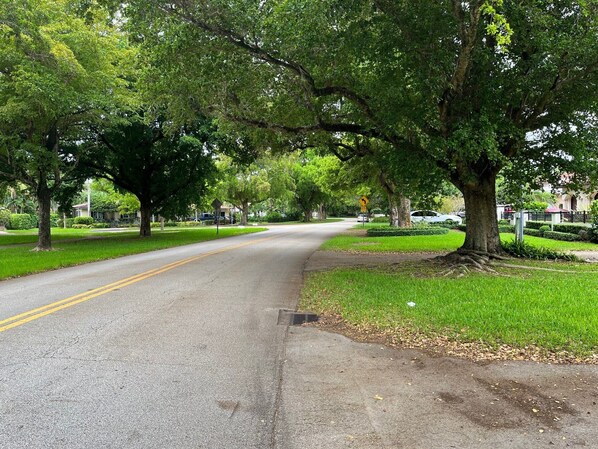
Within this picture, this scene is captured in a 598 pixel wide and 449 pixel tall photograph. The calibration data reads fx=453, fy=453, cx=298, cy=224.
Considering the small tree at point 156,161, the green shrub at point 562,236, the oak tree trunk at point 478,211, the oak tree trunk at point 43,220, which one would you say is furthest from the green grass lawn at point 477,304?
the small tree at point 156,161

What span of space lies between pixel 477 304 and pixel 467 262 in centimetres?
495

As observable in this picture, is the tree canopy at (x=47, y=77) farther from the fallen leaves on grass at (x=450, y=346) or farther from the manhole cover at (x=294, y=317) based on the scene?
the fallen leaves on grass at (x=450, y=346)

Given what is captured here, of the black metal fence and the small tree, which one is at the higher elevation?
the small tree

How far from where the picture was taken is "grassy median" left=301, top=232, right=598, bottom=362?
5906 mm

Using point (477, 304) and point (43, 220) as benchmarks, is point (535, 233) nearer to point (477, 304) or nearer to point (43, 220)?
point (477, 304)

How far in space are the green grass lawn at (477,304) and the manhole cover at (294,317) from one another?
0.40 m

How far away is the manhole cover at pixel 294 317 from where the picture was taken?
23.6 feet

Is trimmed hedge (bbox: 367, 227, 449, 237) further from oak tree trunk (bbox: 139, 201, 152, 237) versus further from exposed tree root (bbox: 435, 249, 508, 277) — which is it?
exposed tree root (bbox: 435, 249, 508, 277)

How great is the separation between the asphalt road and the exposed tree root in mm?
4291

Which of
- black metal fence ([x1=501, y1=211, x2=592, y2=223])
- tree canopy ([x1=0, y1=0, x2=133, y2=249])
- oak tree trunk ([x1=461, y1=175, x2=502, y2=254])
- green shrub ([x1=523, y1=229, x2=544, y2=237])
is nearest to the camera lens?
oak tree trunk ([x1=461, y1=175, x2=502, y2=254])

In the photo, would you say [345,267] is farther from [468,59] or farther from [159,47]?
[159,47]

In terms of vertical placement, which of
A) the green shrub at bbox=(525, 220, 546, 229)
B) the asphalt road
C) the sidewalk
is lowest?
the sidewalk

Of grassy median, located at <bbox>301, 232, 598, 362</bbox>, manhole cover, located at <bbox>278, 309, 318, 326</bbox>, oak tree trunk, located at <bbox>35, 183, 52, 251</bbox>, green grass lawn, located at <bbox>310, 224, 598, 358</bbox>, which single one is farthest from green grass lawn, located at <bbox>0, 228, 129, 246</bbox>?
manhole cover, located at <bbox>278, 309, 318, 326</bbox>

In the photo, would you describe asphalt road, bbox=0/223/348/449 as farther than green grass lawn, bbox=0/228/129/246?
No
